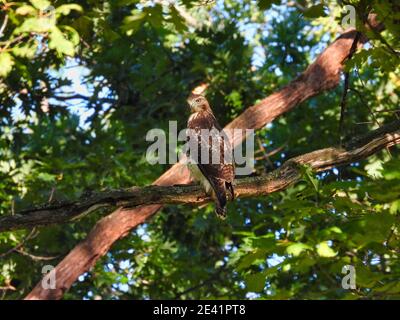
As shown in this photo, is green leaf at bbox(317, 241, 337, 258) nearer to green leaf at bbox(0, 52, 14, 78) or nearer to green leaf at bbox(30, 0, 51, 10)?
green leaf at bbox(30, 0, 51, 10)

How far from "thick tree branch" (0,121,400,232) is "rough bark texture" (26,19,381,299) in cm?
318

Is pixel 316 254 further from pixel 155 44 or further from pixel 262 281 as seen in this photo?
pixel 155 44

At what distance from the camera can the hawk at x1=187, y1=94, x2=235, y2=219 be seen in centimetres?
719

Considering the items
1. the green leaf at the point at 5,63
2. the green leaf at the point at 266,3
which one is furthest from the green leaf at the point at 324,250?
the green leaf at the point at 5,63

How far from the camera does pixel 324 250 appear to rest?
438 centimetres

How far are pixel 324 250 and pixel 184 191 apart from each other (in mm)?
2257

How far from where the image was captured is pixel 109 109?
14.4 meters

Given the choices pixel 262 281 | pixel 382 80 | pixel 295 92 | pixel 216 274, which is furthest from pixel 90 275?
pixel 262 281

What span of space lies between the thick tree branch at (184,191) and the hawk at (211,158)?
1.47 ft

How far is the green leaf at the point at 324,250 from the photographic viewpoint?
4352mm

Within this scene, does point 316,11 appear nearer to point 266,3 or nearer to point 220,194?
point 266,3

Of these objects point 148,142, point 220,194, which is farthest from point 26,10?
point 148,142

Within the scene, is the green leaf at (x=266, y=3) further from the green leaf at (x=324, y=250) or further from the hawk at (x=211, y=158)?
the green leaf at (x=324, y=250)

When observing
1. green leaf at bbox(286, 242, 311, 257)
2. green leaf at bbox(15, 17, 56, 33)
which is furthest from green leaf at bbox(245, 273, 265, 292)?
green leaf at bbox(15, 17, 56, 33)
